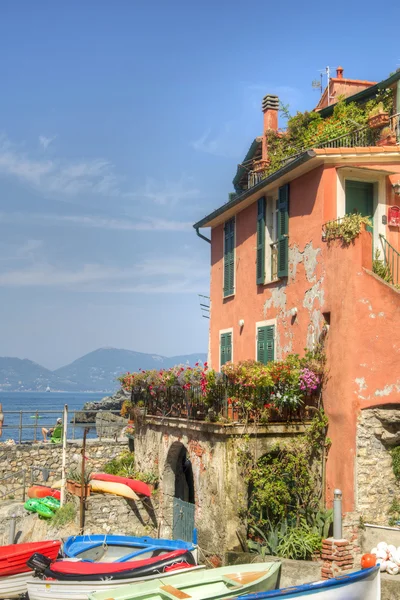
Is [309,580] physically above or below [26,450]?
below

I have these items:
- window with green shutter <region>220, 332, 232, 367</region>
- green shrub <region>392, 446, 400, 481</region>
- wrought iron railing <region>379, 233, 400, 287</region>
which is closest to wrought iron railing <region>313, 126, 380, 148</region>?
wrought iron railing <region>379, 233, 400, 287</region>

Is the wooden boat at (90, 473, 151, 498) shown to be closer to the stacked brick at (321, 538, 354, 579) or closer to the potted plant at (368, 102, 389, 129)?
the stacked brick at (321, 538, 354, 579)

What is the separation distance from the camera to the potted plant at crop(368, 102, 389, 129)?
1864 centimetres

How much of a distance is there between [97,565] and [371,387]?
268 inches

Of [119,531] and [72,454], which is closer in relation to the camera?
[119,531]

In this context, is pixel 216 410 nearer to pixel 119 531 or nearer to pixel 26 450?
pixel 119 531

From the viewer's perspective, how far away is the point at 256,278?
19.7 m

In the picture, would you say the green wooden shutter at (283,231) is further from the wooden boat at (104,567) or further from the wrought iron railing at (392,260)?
the wooden boat at (104,567)

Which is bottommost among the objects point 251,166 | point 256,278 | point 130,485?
point 130,485

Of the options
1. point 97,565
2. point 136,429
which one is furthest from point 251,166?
point 97,565

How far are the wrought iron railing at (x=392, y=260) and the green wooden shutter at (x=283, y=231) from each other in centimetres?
238

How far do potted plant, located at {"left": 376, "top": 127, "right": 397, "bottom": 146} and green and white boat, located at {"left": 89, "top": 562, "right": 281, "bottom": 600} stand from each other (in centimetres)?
1084

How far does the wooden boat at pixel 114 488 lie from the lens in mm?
18391

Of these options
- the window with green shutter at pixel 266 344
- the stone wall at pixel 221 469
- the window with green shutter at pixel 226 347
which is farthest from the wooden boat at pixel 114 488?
the window with green shutter at pixel 226 347
